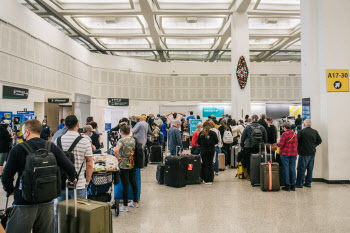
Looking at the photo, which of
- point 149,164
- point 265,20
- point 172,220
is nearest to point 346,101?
point 172,220

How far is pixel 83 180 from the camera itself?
→ 12.9ft

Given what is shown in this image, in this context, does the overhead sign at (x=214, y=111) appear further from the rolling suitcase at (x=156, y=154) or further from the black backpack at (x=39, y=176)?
the black backpack at (x=39, y=176)

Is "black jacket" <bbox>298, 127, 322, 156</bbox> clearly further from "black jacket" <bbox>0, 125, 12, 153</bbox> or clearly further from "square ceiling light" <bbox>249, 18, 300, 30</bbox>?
"square ceiling light" <bbox>249, 18, 300, 30</bbox>

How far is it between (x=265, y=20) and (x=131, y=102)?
11.3 metres

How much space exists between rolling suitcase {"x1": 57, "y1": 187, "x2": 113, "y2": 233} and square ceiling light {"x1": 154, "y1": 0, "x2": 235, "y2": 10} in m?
13.5

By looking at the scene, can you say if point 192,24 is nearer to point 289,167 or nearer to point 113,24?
point 113,24

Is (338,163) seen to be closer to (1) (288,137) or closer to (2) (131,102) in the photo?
(1) (288,137)

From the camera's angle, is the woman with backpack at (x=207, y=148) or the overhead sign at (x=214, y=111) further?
the overhead sign at (x=214, y=111)

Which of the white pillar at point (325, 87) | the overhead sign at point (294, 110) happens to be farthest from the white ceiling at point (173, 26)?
the white pillar at point (325, 87)

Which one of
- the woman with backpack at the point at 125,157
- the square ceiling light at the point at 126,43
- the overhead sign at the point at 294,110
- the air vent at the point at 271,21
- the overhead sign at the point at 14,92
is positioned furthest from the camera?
the overhead sign at the point at 294,110

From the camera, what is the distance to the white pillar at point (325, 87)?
7.68 metres

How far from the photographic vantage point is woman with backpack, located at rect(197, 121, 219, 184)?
760cm

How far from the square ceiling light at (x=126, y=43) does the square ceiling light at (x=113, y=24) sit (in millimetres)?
1952

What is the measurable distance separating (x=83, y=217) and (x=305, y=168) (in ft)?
20.2
